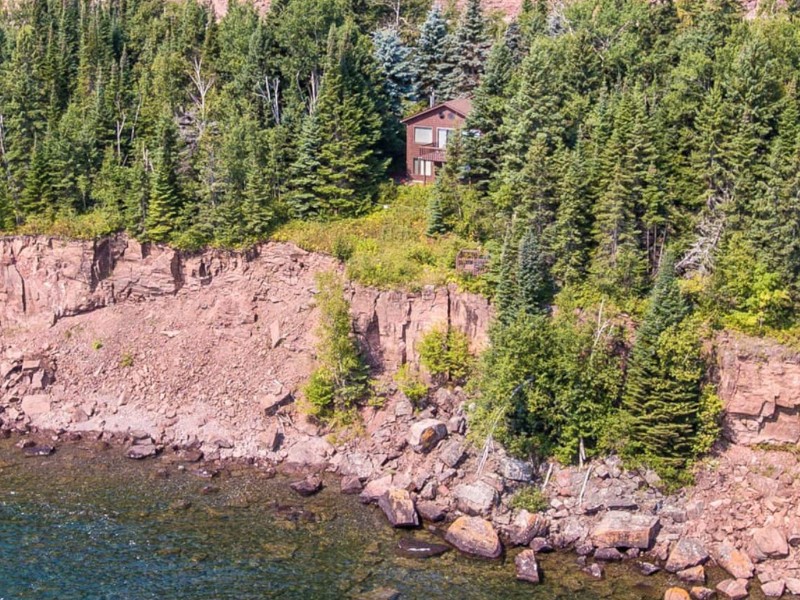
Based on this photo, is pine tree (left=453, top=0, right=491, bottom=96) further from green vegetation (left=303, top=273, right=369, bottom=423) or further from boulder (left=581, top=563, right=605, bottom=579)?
boulder (left=581, top=563, right=605, bottom=579)

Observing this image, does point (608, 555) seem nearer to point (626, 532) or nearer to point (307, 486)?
point (626, 532)

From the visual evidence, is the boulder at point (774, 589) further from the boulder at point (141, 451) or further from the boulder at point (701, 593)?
the boulder at point (141, 451)

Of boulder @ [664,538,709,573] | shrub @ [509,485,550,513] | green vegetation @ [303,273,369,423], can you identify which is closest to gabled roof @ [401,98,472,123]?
green vegetation @ [303,273,369,423]

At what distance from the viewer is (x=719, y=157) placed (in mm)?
53344

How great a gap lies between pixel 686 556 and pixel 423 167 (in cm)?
3521

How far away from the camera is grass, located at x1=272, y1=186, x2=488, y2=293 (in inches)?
2267

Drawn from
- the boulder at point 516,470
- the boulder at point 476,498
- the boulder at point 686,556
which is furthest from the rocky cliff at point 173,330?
the boulder at point 686,556

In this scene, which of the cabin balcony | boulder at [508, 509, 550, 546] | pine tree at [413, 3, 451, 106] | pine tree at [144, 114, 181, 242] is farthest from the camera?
pine tree at [413, 3, 451, 106]

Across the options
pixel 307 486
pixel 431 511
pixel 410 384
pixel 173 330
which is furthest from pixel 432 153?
pixel 431 511

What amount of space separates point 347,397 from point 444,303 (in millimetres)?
7847

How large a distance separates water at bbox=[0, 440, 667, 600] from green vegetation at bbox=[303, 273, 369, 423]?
5.43 m

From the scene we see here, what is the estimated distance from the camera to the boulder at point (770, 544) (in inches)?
1743

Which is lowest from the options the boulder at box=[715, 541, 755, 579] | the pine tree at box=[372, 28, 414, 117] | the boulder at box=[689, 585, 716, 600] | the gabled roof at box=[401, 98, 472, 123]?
the boulder at box=[689, 585, 716, 600]

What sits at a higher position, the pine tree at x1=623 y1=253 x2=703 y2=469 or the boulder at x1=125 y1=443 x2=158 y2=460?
the pine tree at x1=623 y1=253 x2=703 y2=469
